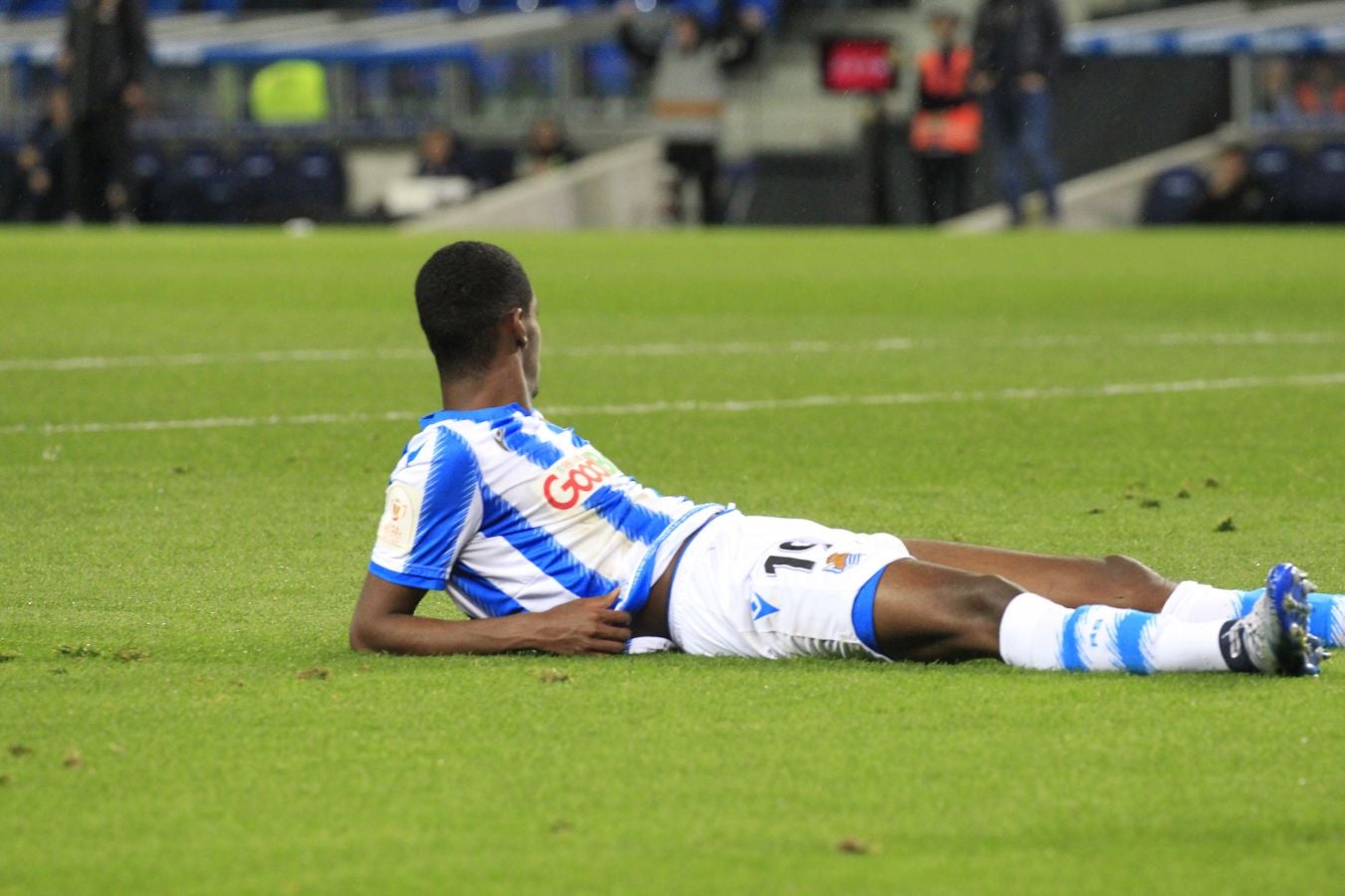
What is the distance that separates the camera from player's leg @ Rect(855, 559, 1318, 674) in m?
4.16

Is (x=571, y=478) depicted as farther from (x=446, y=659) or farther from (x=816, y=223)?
(x=816, y=223)

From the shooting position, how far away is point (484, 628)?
4488 mm

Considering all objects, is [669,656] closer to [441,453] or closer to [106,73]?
[441,453]

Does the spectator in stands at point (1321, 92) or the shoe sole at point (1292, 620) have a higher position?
the shoe sole at point (1292, 620)

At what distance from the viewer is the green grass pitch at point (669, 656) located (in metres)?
3.16

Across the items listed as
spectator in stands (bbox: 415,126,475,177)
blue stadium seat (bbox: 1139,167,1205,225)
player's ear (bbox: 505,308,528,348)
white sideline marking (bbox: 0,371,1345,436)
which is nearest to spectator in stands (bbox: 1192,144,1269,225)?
blue stadium seat (bbox: 1139,167,1205,225)

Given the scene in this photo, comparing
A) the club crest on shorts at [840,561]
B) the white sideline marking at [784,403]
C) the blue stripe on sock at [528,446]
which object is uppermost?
the blue stripe on sock at [528,446]

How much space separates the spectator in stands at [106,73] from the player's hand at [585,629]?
2041 cm

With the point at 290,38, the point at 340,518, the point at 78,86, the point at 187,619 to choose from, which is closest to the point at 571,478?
the point at 187,619

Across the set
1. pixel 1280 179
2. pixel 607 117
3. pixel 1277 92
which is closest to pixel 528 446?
pixel 1280 179

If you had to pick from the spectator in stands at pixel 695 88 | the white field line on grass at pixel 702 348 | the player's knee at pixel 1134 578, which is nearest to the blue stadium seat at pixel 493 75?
the spectator in stands at pixel 695 88

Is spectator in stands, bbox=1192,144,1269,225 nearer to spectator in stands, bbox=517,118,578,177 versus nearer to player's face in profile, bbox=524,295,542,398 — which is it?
spectator in stands, bbox=517,118,578,177

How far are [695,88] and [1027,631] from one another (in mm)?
24886

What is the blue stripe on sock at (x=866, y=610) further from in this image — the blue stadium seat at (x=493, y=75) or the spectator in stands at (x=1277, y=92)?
the blue stadium seat at (x=493, y=75)
